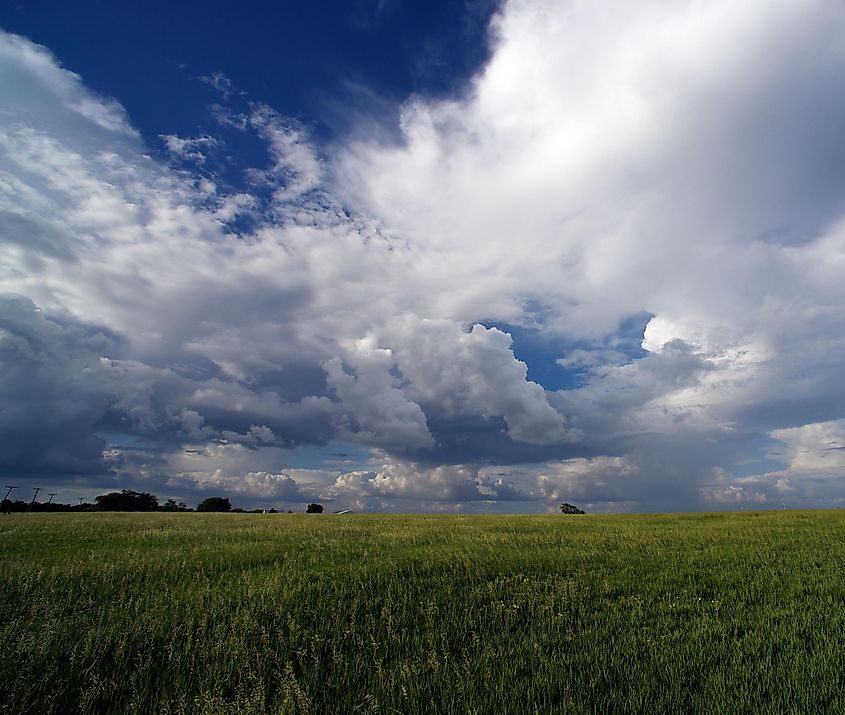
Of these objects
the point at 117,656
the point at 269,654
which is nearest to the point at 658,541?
the point at 269,654

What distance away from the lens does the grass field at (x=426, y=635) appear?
22.9ft

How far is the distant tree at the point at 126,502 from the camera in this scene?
14254 centimetres

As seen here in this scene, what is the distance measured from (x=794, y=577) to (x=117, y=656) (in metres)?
17.4

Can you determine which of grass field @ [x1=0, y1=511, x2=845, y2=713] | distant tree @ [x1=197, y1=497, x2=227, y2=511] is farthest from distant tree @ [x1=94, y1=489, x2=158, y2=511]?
grass field @ [x1=0, y1=511, x2=845, y2=713]

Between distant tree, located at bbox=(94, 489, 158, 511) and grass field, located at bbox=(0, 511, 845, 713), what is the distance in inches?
5986

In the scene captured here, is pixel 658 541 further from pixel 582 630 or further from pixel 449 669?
pixel 449 669

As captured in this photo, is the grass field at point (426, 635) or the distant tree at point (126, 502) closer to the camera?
the grass field at point (426, 635)

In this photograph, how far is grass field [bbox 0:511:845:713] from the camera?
6984 millimetres

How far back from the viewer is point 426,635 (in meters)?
9.30

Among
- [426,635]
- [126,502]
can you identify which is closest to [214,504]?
[126,502]

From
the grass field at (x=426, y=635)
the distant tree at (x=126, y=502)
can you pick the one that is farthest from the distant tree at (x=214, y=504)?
the grass field at (x=426, y=635)

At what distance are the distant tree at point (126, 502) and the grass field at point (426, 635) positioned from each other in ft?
499

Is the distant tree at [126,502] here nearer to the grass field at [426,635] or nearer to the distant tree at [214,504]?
the distant tree at [214,504]

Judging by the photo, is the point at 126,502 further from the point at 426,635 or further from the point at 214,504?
the point at 426,635
